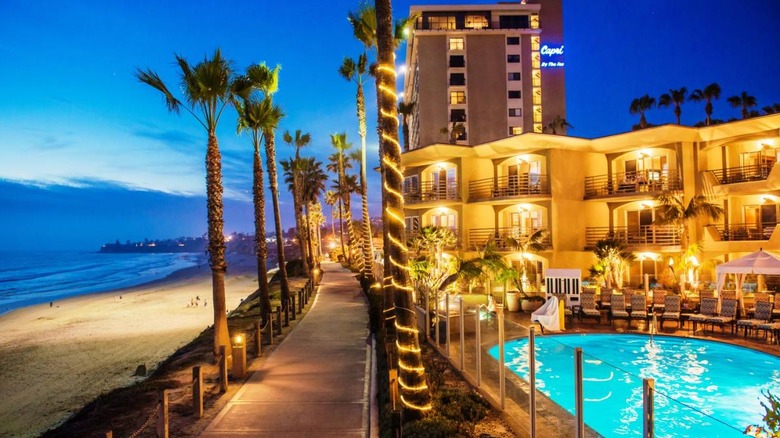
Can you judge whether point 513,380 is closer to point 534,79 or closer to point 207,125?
point 207,125

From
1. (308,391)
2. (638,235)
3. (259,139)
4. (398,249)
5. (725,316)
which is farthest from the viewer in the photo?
(638,235)

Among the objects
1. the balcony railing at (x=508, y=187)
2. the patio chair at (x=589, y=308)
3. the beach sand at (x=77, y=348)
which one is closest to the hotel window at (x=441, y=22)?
the balcony railing at (x=508, y=187)

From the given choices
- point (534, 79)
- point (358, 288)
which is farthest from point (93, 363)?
point (534, 79)

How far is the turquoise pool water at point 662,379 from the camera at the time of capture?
4.54 meters

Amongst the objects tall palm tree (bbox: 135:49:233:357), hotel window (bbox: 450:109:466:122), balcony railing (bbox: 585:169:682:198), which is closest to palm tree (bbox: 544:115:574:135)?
hotel window (bbox: 450:109:466:122)

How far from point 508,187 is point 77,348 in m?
24.7

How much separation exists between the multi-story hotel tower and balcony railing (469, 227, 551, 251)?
29.5 meters

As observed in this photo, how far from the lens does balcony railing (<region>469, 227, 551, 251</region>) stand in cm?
2992

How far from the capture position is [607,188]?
96.7 feet

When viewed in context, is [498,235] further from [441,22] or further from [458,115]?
[441,22]

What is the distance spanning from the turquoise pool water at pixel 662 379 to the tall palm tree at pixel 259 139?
10.9 metres

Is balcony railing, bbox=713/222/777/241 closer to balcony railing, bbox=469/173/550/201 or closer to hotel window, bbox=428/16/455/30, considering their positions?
balcony railing, bbox=469/173/550/201

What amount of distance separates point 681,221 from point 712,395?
1700cm

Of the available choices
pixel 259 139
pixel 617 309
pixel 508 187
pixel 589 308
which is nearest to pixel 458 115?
pixel 508 187
